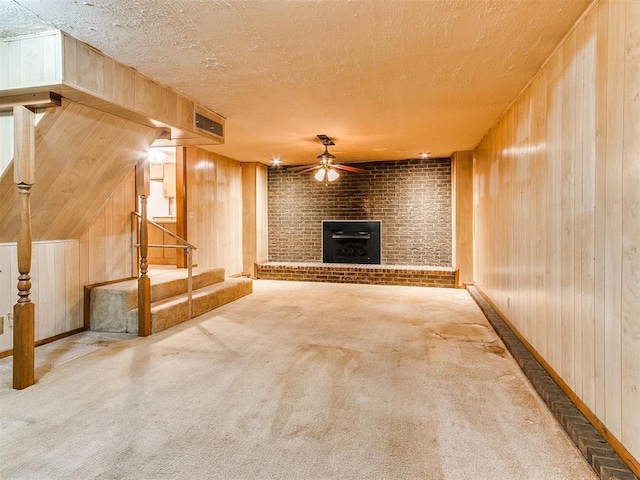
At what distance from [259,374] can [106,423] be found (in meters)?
1.03

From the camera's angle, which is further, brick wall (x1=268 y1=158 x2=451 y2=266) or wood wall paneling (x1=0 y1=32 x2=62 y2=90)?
brick wall (x1=268 y1=158 x2=451 y2=266)

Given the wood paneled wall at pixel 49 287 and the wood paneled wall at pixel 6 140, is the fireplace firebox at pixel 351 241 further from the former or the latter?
the wood paneled wall at pixel 6 140

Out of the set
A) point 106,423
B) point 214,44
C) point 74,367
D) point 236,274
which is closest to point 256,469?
point 106,423

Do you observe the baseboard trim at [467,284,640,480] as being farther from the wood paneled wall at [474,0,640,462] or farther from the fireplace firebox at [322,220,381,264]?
the fireplace firebox at [322,220,381,264]

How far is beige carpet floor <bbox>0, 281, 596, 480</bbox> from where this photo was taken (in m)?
1.67

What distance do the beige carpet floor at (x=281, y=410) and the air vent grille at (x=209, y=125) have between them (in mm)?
2262

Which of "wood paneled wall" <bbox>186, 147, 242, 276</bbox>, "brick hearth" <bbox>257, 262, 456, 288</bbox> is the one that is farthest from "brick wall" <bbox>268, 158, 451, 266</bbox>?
"wood paneled wall" <bbox>186, 147, 242, 276</bbox>

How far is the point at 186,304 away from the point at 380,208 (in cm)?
453

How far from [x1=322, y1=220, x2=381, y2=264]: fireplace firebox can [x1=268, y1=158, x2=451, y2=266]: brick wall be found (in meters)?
0.13

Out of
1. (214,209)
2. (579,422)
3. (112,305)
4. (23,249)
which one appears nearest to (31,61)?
(23,249)

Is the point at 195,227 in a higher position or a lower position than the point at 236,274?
higher

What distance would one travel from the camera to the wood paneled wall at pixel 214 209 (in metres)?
5.84

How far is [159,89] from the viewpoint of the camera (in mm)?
3209

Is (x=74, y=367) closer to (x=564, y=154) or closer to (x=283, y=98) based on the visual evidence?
(x=283, y=98)
